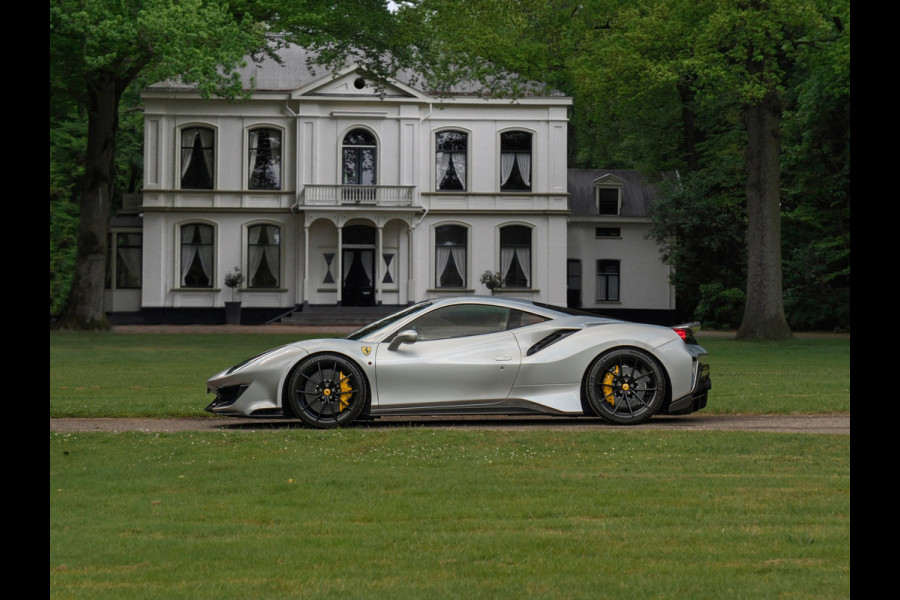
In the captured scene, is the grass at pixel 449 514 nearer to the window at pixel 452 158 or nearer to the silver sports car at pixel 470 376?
the silver sports car at pixel 470 376

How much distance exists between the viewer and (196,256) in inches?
1778

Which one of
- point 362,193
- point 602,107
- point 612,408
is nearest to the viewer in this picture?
point 612,408

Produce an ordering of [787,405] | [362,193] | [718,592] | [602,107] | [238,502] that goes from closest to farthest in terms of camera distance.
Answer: [718,592] < [238,502] < [787,405] < [602,107] < [362,193]

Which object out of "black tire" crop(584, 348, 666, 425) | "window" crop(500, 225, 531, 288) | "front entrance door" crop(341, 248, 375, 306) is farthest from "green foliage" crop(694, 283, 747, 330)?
"black tire" crop(584, 348, 666, 425)

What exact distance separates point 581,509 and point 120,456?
13.8 feet

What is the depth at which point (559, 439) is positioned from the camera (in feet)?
31.2

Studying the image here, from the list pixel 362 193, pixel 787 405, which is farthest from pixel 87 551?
pixel 362 193

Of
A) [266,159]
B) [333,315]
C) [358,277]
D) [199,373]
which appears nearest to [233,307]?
[333,315]

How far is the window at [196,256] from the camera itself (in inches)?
1774

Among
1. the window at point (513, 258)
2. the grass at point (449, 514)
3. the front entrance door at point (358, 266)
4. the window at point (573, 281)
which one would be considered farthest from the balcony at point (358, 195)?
the grass at point (449, 514)

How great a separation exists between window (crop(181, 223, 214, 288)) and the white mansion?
0.05m

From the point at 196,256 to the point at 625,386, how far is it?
119 ft
